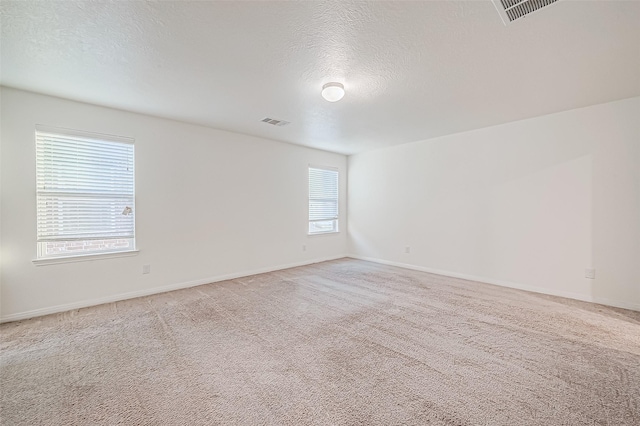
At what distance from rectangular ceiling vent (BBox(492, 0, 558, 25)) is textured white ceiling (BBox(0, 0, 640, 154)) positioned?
2.5 inches

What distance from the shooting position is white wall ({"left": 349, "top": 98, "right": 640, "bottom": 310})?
10.7ft

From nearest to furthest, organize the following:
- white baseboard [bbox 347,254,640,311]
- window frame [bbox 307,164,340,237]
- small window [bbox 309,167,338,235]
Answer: white baseboard [bbox 347,254,640,311] → window frame [bbox 307,164,340,237] → small window [bbox 309,167,338,235]

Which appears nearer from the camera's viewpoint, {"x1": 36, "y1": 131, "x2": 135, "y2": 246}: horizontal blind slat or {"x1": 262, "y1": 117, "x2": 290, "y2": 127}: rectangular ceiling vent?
{"x1": 36, "y1": 131, "x2": 135, "y2": 246}: horizontal blind slat

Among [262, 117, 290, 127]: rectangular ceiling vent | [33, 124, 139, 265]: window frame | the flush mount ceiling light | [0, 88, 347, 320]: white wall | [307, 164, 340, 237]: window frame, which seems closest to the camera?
the flush mount ceiling light

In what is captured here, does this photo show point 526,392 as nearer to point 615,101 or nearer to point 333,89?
point 333,89

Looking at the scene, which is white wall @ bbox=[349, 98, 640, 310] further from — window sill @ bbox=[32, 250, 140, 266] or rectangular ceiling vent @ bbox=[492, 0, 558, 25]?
window sill @ bbox=[32, 250, 140, 266]

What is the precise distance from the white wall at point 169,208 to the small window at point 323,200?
202 millimetres

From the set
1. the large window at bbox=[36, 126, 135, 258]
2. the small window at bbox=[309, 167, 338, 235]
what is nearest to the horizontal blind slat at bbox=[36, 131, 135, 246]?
the large window at bbox=[36, 126, 135, 258]

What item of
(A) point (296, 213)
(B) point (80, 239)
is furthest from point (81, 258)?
(A) point (296, 213)

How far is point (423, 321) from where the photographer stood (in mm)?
2840

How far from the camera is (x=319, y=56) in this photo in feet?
7.36

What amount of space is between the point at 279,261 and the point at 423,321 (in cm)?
307

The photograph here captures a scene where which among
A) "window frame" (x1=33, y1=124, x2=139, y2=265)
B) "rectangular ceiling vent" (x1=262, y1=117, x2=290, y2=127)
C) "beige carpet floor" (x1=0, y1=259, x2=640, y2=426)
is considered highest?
"rectangular ceiling vent" (x1=262, y1=117, x2=290, y2=127)

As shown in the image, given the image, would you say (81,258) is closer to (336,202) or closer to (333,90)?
(333,90)
